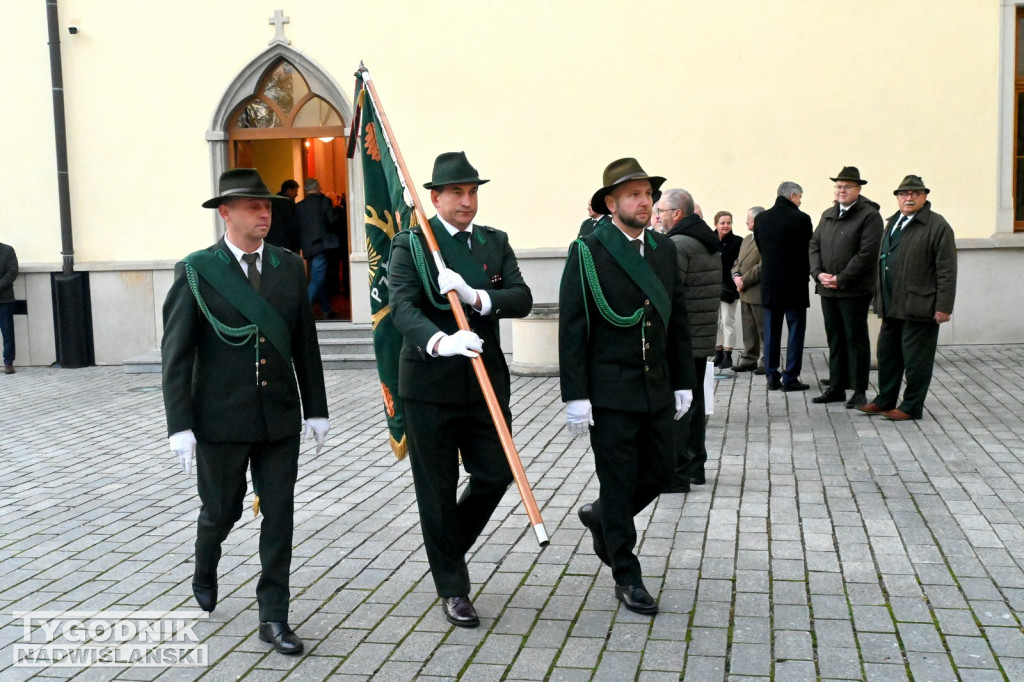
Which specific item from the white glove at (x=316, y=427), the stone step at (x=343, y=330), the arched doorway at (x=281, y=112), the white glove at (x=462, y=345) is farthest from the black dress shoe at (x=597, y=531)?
the arched doorway at (x=281, y=112)

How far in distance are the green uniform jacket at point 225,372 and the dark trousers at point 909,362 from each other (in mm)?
5521

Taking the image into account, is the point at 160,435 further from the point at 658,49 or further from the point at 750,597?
the point at 658,49

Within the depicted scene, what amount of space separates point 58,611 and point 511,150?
30.0 ft

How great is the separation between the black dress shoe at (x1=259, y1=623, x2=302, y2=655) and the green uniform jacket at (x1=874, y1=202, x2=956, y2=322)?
226 inches

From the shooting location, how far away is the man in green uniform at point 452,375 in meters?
4.52

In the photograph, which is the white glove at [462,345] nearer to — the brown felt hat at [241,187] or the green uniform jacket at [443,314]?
the green uniform jacket at [443,314]

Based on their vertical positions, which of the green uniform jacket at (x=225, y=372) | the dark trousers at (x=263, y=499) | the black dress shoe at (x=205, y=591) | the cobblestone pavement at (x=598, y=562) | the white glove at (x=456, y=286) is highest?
the white glove at (x=456, y=286)

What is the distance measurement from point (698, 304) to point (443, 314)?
2.70 metres

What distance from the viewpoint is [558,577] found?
5.06 metres

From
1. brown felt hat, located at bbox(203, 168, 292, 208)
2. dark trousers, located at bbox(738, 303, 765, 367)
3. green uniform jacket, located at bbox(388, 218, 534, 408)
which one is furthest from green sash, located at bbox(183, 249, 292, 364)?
dark trousers, located at bbox(738, 303, 765, 367)

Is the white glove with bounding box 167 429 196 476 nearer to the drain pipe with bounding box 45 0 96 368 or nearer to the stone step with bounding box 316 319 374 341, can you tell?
the stone step with bounding box 316 319 374 341

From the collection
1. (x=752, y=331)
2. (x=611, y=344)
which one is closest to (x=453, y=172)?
(x=611, y=344)

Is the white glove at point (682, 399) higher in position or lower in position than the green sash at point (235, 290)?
lower

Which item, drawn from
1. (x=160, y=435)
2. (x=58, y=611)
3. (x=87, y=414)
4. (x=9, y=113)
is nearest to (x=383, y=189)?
(x=58, y=611)
